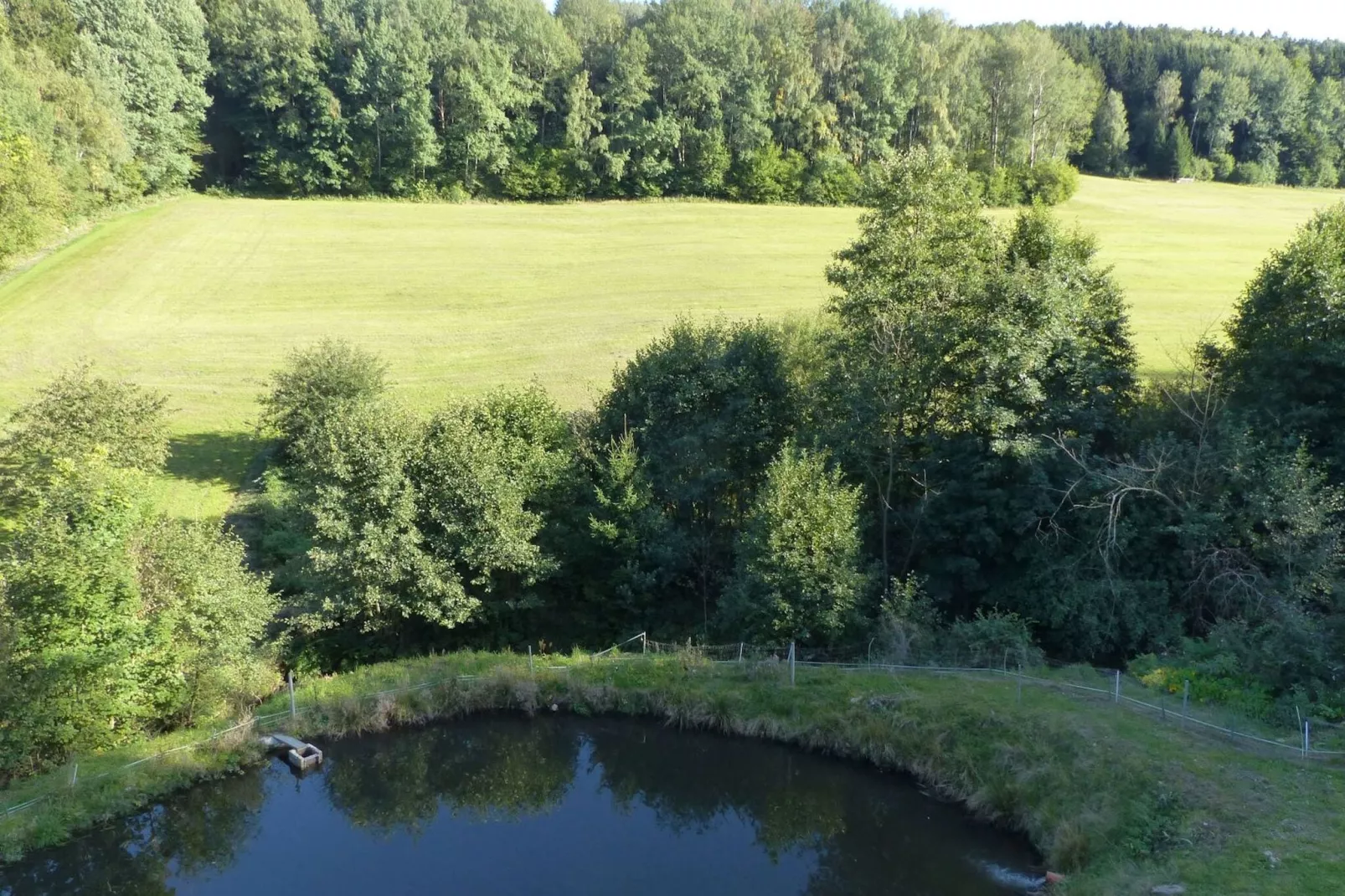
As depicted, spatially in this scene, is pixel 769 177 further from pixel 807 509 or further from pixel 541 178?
pixel 807 509

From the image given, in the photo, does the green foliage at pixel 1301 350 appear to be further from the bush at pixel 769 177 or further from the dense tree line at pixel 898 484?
the bush at pixel 769 177

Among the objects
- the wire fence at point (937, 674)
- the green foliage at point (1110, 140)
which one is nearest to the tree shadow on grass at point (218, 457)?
the wire fence at point (937, 674)

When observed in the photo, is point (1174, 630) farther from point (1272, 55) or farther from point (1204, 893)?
point (1272, 55)

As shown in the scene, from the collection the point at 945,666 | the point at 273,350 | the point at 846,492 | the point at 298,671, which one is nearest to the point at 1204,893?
the point at 945,666

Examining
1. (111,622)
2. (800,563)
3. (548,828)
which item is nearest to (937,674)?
(800,563)

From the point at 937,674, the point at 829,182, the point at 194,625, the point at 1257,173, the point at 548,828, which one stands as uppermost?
the point at 1257,173

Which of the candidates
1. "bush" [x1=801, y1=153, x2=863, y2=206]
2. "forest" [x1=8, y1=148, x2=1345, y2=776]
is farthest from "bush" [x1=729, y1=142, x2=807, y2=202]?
"forest" [x1=8, y1=148, x2=1345, y2=776]
